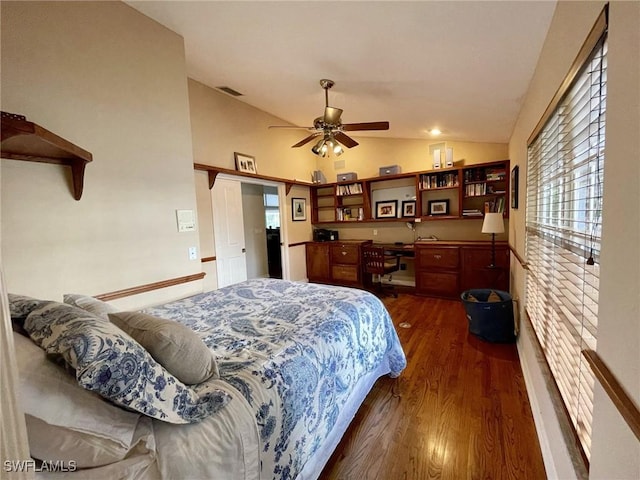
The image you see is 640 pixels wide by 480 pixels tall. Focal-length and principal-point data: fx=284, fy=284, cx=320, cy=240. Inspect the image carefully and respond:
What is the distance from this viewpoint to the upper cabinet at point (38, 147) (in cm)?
123

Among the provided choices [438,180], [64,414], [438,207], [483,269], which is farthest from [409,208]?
[64,414]

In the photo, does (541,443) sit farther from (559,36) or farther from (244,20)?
(244,20)

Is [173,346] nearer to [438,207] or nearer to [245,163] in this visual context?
[245,163]

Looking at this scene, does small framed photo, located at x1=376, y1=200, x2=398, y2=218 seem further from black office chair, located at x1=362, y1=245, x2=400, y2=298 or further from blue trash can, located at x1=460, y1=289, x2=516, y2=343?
blue trash can, located at x1=460, y1=289, x2=516, y2=343

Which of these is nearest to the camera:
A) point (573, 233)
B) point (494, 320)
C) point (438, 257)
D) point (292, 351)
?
point (573, 233)

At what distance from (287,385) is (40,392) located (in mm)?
769

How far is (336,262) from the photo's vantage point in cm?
515

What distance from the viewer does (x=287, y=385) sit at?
1.18 metres

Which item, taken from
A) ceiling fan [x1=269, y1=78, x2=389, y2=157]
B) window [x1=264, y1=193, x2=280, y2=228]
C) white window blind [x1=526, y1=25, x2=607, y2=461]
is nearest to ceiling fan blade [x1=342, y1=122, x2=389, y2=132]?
ceiling fan [x1=269, y1=78, x2=389, y2=157]

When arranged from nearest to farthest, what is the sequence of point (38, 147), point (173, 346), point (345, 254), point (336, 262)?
point (173, 346), point (38, 147), point (345, 254), point (336, 262)

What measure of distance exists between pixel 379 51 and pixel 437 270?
122 inches

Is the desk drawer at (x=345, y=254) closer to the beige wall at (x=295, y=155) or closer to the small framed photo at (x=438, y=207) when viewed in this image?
the beige wall at (x=295, y=155)

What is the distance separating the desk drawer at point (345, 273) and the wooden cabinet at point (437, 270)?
3.47 ft

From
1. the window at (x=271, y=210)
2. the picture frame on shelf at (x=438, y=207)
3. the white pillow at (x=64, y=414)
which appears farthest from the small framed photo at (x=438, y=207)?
the white pillow at (x=64, y=414)
